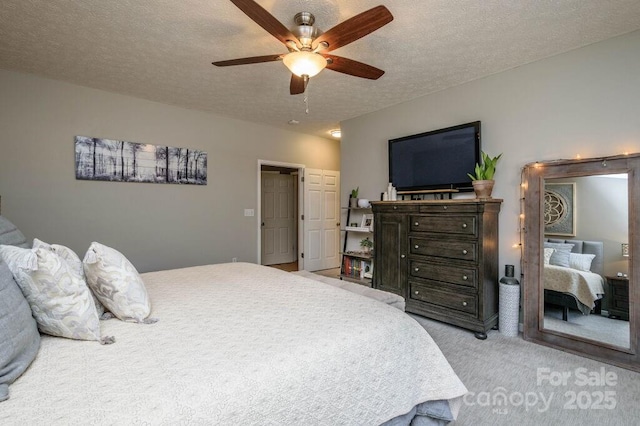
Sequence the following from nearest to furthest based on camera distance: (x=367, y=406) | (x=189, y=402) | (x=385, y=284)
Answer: (x=189, y=402) < (x=367, y=406) < (x=385, y=284)

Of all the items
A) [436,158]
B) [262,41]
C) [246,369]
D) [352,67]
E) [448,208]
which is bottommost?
[246,369]

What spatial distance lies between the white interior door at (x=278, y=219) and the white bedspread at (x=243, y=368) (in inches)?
197

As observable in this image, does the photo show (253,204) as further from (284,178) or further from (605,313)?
(605,313)

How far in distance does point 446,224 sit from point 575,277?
1109 mm

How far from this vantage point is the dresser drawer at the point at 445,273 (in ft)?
9.62

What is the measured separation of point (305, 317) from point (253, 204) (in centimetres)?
379

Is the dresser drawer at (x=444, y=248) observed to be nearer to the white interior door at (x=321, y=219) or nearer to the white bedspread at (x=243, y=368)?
the white bedspread at (x=243, y=368)

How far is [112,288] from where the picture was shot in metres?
1.34

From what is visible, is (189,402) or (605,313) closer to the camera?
(189,402)

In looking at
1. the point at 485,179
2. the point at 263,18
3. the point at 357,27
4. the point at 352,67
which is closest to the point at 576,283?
the point at 485,179

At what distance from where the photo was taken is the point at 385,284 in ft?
12.0

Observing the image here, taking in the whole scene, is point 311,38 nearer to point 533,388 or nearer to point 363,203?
point 363,203

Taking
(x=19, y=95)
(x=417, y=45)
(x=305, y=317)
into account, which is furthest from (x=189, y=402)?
(x=19, y=95)

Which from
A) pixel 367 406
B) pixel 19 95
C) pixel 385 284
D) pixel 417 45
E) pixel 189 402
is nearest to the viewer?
pixel 189 402
